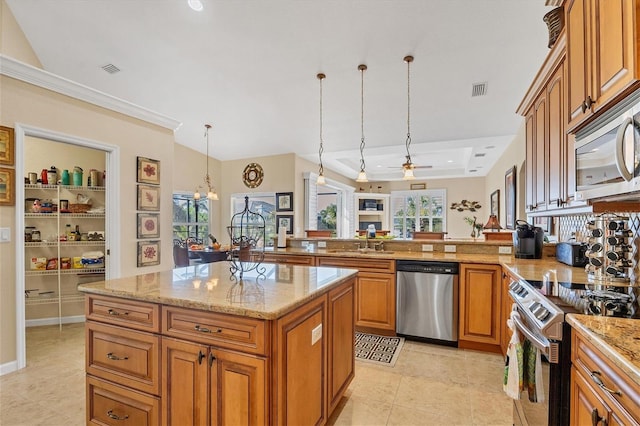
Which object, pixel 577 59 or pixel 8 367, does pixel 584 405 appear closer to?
pixel 577 59

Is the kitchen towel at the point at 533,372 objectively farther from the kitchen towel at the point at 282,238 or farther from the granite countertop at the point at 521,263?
the kitchen towel at the point at 282,238

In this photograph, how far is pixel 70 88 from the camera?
308 cm

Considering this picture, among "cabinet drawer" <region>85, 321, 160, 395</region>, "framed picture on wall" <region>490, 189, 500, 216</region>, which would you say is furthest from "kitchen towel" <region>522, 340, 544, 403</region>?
"framed picture on wall" <region>490, 189, 500, 216</region>

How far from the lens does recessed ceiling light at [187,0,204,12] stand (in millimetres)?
2760

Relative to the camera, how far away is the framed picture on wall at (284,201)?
20.6 ft

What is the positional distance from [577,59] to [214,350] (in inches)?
96.6

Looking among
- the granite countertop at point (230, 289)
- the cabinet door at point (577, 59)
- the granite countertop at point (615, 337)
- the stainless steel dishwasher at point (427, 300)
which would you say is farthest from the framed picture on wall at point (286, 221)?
the granite countertop at point (615, 337)

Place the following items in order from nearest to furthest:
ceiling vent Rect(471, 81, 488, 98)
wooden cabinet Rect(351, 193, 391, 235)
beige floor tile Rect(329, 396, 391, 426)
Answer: beige floor tile Rect(329, 396, 391, 426) < ceiling vent Rect(471, 81, 488, 98) < wooden cabinet Rect(351, 193, 391, 235)

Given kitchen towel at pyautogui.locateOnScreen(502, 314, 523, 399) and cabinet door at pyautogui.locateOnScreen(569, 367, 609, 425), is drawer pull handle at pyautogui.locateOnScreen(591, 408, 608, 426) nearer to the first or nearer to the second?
cabinet door at pyautogui.locateOnScreen(569, 367, 609, 425)

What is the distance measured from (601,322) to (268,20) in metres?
3.32

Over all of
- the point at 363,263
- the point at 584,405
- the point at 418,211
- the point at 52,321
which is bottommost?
the point at 52,321

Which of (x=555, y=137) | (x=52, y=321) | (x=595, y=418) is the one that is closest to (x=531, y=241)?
(x=555, y=137)

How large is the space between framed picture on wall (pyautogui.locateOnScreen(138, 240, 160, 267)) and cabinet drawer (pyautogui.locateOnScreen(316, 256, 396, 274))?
224cm

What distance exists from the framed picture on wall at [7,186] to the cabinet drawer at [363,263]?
3.02 metres
